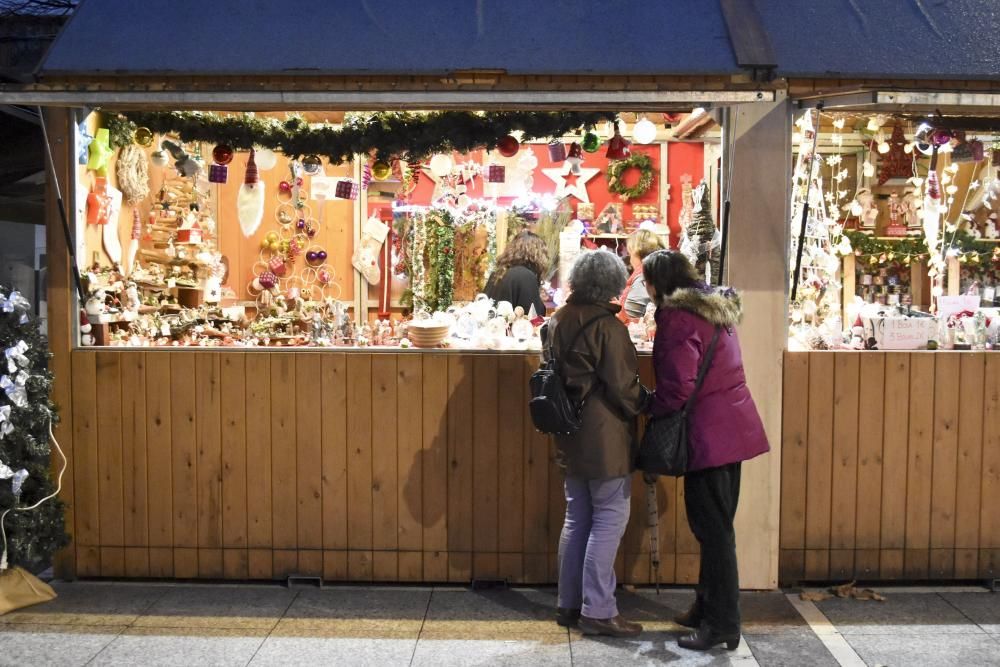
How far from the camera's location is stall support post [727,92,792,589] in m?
5.06

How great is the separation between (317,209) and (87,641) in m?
4.47

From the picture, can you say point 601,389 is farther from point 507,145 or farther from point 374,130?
point 374,130

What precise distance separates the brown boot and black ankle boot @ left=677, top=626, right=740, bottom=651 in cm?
25

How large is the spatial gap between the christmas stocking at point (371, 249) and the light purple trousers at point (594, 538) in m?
3.86

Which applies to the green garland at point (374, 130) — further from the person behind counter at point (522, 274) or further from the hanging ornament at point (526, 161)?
the hanging ornament at point (526, 161)

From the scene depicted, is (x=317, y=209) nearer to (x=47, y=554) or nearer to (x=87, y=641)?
(x=47, y=554)

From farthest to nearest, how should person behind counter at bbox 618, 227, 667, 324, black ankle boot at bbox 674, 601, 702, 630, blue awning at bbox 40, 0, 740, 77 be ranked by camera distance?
person behind counter at bbox 618, 227, 667, 324 < blue awning at bbox 40, 0, 740, 77 < black ankle boot at bbox 674, 601, 702, 630

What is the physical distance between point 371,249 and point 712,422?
4.34m

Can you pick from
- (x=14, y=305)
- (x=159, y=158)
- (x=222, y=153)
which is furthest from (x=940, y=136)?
(x=14, y=305)

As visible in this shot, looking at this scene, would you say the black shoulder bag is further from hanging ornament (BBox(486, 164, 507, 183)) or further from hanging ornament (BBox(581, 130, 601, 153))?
hanging ornament (BBox(486, 164, 507, 183))

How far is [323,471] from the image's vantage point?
5195 millimetres

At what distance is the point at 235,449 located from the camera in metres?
5.20

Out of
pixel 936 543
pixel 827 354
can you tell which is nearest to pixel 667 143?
pixel 827 354

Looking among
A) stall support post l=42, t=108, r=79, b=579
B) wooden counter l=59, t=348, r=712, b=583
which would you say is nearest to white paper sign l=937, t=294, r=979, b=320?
wooden counter l=59, t=348, r=712, b=583
